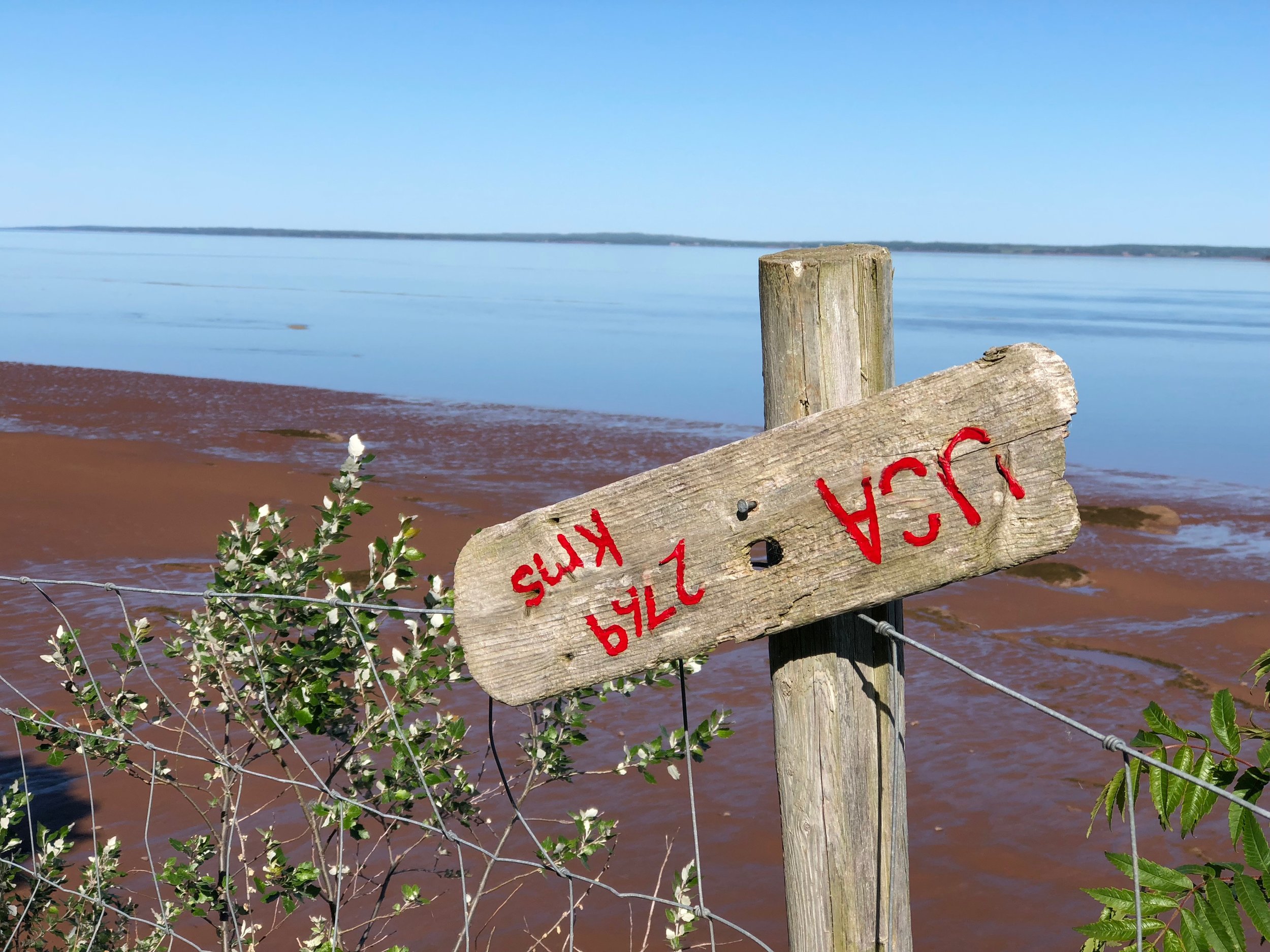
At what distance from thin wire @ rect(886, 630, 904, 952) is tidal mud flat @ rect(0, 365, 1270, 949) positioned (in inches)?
80.2

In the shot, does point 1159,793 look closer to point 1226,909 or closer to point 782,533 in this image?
point 1226,909

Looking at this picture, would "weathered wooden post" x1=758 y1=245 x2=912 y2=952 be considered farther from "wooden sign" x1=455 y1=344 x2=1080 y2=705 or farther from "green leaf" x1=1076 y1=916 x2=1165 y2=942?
"green leaf" x1=1076 y1=916 x2=1165 y2=942

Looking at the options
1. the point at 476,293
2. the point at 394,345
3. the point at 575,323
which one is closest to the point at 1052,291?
the point at 476,293

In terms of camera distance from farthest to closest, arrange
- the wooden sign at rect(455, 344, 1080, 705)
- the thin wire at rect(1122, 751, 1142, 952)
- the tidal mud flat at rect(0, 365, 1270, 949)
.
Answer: the tidal mud flat at rect(0, 365, 1270, 949)
the thin wire at rect(1122, 751, 1142, 952)
the wooden sign at rect(455, 344, 1080, 705)

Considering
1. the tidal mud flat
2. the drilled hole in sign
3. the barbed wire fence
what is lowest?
the tidal mud flat

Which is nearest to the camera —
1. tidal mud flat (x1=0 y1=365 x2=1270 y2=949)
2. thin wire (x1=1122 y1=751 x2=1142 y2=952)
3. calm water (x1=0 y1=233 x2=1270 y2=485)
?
thin wire (x1=1122 y1=751 x2=1142 y2=952)

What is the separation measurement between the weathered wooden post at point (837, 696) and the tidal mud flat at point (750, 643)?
207 cm

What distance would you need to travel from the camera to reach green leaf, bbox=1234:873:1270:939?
1.52 metres

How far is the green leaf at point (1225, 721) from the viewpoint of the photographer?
1708mm

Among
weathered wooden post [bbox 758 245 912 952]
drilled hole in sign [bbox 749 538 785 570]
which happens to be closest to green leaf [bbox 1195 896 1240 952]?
weathered wooden post [bbox 758 245 912 952]

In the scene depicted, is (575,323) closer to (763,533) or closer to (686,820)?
(686,820)

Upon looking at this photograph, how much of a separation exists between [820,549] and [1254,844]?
763 millimetres

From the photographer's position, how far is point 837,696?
1669 millimetres

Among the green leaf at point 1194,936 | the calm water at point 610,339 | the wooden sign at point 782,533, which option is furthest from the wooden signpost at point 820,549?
the calm water at point 610,339
